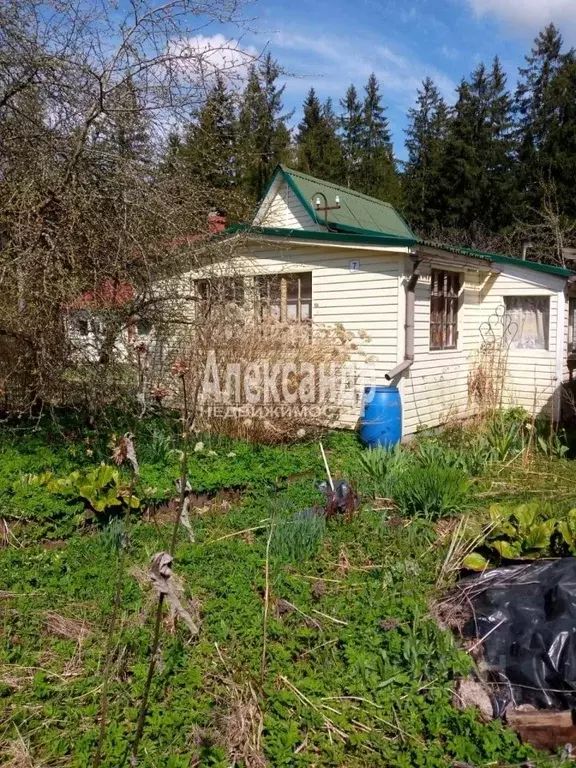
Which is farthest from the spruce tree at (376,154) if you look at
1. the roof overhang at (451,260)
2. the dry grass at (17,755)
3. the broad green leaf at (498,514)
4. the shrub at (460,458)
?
the dry grass at (17,755)

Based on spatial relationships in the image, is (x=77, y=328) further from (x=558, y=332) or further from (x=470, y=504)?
(x=558, y=332)

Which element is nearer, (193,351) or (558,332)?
(193,351)

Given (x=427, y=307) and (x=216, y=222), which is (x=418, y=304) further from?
(x=216, y=222)

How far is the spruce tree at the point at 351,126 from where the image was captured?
32.1 meters

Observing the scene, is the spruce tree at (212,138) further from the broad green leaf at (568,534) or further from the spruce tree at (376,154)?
the spruce tree at (376,154)

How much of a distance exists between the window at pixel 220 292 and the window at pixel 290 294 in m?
1.11

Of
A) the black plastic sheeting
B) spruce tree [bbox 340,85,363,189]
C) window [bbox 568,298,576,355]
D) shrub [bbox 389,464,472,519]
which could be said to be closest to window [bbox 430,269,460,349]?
window [bbox 568,298,576,355]

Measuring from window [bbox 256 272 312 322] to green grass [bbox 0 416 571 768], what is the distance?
4.70 m

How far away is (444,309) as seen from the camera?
860cm

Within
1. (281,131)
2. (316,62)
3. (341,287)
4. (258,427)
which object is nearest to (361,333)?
(341,287)

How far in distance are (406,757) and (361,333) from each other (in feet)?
19.3

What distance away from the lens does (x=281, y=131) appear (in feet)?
79.6

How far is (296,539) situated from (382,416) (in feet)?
11.3

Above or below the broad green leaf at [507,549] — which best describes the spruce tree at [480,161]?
above
